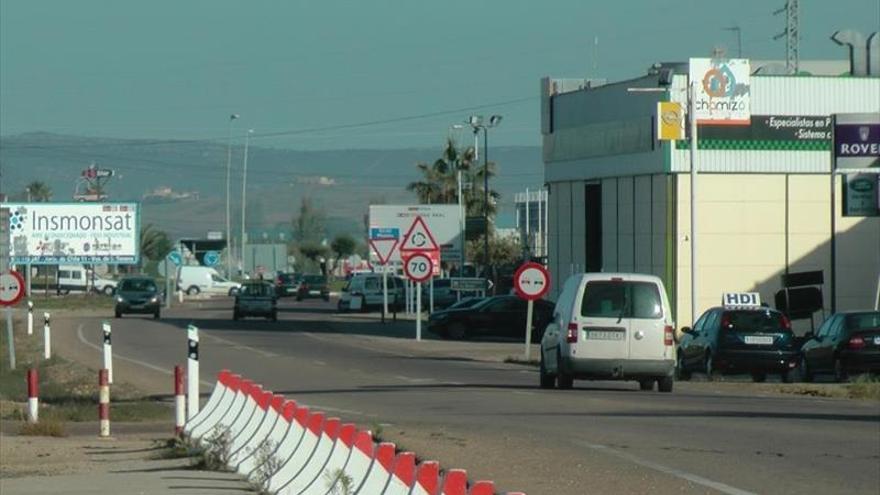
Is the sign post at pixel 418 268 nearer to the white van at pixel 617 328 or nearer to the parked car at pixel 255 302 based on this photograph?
the parked car at pixel 255 302

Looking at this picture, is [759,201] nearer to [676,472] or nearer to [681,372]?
[681,372]

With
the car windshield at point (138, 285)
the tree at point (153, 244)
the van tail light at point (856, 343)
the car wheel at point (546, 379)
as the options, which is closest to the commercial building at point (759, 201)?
the van tail light at point (856, 343)

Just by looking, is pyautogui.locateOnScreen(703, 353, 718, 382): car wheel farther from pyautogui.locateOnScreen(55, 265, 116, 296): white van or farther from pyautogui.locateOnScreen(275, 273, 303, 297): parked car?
pyautogui.locateOnScreen(55, 265, 116, 296): white van

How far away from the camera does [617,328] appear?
89.9 ft

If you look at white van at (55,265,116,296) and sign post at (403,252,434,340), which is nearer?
sign post at (403,252,434,340)

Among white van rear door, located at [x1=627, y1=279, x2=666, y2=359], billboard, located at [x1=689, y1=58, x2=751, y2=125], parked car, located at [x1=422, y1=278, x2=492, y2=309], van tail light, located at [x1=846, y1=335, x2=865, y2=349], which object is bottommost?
van tail light, located at [x1=846, y1=335, x2=865, y2=349]

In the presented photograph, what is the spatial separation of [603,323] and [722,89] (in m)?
28.8

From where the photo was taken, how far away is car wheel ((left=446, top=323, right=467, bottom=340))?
190ft

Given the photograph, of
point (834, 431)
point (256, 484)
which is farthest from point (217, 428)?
point (834, 431)

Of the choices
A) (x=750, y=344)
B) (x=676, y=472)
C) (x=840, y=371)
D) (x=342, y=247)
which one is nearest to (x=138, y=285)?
(x=750, y=344)

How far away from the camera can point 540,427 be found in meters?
20.0

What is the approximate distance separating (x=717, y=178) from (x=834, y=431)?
1510 inches

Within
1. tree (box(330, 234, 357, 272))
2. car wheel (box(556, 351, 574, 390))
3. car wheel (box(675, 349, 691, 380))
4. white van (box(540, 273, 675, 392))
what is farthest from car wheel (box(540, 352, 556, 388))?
tree (box(330, 234, 357, 272))

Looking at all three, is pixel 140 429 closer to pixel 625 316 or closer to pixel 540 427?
pixel 540 427
